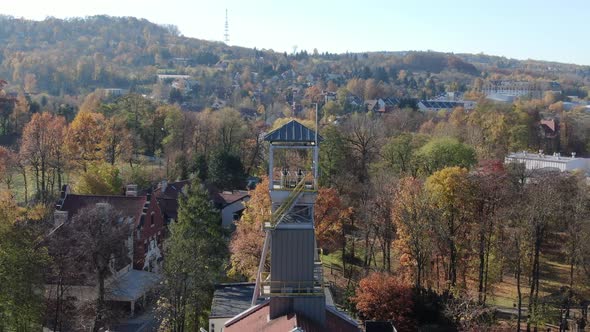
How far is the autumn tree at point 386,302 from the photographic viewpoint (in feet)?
83.4

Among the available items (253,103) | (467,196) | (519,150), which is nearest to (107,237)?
(467,196)

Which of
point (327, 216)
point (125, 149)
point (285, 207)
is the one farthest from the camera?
Answer: point (125, 149)

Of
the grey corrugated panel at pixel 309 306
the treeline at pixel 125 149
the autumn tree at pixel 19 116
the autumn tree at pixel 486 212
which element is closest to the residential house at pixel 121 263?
the treeline at pixel 125 149

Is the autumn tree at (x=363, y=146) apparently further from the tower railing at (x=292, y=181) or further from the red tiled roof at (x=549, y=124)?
the red tiled roof at (x=549, y=124)

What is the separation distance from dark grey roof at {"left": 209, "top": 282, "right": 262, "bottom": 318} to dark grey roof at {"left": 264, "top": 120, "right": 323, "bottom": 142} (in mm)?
8944

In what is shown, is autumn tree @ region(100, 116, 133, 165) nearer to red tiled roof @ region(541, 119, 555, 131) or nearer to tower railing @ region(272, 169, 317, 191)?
tower railing @ region(272, 169, 317, 191)

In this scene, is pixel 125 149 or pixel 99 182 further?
pixel 125 149

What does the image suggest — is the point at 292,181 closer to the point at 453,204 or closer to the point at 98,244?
the point at 98,244

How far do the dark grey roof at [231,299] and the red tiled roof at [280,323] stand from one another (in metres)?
5.08

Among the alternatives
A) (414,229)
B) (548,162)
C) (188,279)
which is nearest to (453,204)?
(414,229)

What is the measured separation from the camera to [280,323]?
54.6 feet

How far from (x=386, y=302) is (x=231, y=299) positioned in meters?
6.65

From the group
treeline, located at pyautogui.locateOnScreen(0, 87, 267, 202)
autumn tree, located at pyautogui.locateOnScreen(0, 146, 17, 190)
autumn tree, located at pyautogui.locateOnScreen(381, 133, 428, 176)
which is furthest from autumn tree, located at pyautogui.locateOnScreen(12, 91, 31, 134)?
autumn tree, located at pyautogui.locateOnScreen(381, 133, 428, 176)

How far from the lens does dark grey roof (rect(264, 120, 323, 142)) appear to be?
1755 cm
